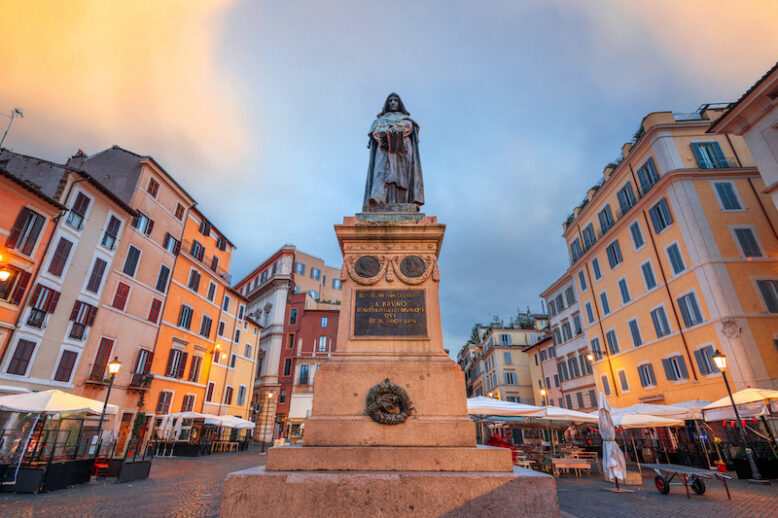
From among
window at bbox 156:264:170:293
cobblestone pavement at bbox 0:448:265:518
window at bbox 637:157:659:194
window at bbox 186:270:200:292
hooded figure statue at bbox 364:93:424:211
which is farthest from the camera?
window at bbox 186:270:200:292

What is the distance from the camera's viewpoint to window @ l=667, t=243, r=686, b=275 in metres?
21.5

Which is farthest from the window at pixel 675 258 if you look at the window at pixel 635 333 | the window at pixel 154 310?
the window at pixel 154 310

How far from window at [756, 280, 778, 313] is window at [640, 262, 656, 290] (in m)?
5.14

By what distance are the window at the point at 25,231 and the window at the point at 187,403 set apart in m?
15.3

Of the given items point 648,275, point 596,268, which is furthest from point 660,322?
point 596,268

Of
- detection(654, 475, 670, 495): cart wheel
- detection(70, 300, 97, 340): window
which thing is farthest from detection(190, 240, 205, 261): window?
detection(654, 475, 670, 495): cart wheel

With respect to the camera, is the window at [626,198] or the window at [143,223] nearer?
the window at [143,223]

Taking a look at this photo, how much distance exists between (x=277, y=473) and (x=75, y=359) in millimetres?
22736

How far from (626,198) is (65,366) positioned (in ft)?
121

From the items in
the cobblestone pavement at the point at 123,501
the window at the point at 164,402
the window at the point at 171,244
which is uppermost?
the window at the point at 171,244

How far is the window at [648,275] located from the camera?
78.2ft

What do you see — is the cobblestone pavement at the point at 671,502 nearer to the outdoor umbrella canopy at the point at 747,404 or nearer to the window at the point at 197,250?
the outdoor umbrella canopy at the point at 747,404

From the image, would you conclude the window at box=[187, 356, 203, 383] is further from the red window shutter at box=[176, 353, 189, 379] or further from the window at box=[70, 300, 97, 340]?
the window at box=[70, 300, 97, 340]

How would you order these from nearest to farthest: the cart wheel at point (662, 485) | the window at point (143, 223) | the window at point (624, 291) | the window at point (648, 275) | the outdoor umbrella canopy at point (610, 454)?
the cart wheel at point (662, 485)
the outdoor umbrella canopy at point (610, 454)
the window at point (648, 275)
the window at point (143, 223)
the window at point (624, 291)
